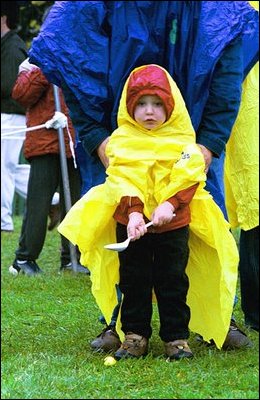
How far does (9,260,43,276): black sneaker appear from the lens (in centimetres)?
791

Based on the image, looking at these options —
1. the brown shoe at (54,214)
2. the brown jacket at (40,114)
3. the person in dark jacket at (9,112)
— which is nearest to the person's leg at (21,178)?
the person in dark jacket at (9,112)

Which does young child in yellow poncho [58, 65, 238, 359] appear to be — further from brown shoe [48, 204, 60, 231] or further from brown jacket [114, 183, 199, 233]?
brown shoe [48, 204, 60, 231]

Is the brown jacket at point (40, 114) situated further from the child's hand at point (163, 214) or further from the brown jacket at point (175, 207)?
the child's hand at point (163, 214)

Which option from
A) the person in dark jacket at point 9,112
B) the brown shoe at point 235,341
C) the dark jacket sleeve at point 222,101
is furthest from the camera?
the person in dark jacket at point 9,112

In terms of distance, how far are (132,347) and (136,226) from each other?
1.95 ft

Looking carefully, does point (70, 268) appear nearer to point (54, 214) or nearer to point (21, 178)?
point (54, 214)

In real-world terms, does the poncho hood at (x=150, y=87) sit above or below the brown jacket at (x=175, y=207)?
above

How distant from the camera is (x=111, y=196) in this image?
4523 millimetres

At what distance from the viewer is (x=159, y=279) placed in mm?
4617

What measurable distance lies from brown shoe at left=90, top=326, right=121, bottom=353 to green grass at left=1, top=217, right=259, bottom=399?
0.05 meters

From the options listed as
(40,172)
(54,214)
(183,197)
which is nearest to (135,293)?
(183,197)

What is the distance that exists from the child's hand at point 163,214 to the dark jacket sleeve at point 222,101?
45cm

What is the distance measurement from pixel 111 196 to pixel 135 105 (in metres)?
0.39

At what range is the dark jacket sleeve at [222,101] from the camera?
4.77 meters
